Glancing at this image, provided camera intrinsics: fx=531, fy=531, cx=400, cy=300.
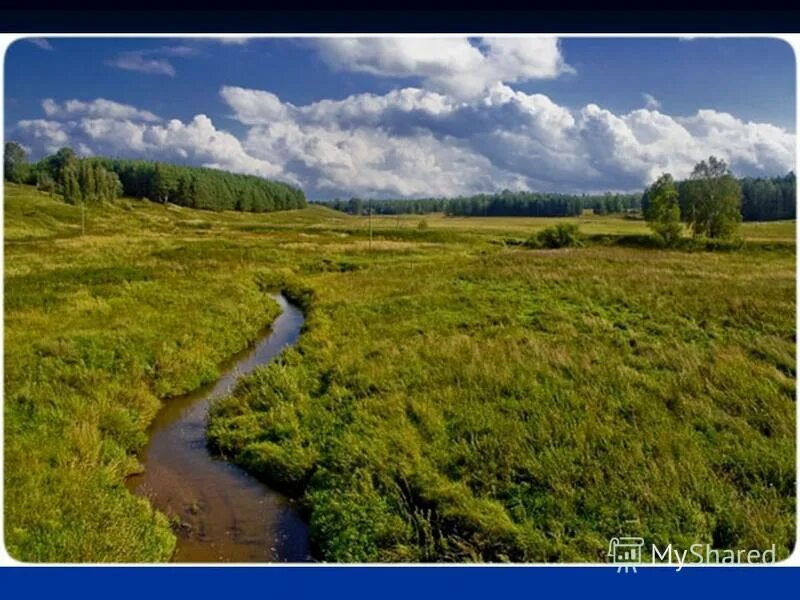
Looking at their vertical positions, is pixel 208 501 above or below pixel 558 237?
below

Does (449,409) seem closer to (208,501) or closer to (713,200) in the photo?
(208,501)

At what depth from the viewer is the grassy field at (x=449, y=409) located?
13.8ft

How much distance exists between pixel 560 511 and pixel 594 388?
221 centimetres

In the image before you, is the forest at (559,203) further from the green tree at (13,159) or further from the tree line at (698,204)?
the green tree at (13,159)

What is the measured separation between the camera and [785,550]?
12.7 feet

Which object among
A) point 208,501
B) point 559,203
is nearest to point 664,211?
point 559,203

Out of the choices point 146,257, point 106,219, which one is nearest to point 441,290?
point 146,257

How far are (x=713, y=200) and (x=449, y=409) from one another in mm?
6992

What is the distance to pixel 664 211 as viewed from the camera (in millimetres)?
11930

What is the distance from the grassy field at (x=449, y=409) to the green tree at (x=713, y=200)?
71cm

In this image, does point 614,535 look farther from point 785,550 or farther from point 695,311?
point 695,311

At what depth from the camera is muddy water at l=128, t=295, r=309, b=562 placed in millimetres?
4664
